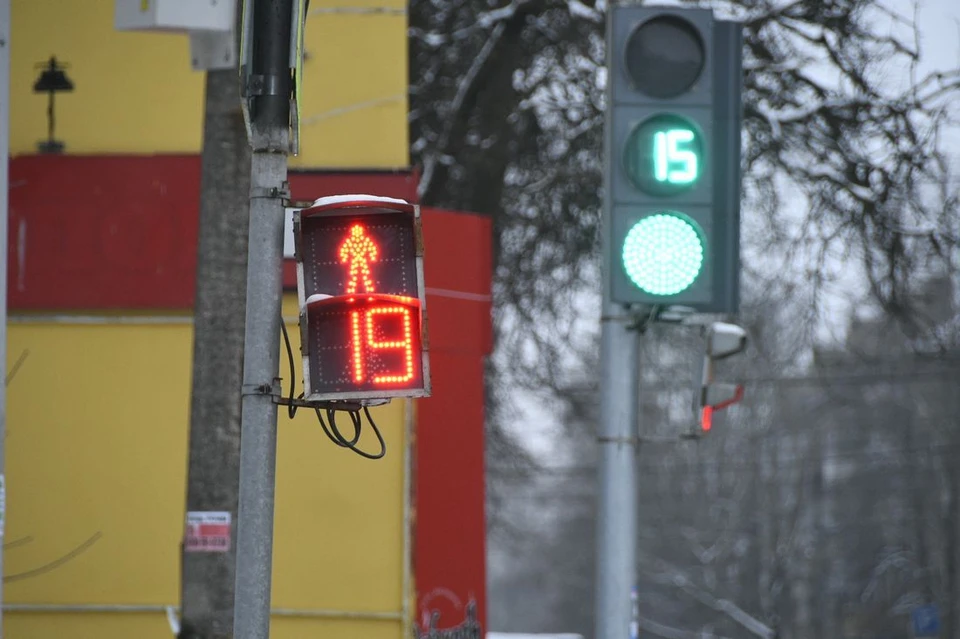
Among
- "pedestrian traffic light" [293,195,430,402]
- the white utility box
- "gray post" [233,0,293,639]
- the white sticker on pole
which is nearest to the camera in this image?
"pedestrian traffic light" [293,195,430,402]

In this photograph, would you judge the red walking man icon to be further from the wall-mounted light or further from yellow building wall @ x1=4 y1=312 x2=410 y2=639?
the wall-mounted light

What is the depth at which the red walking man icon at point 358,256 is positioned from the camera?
4734 millimetres

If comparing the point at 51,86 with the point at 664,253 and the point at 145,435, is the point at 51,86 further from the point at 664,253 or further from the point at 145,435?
the point at 664,253

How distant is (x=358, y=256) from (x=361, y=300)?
0.16m

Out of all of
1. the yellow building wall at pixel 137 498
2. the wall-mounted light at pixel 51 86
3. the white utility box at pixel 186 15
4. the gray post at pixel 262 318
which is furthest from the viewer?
the wall-mounted light at pixel 51 86

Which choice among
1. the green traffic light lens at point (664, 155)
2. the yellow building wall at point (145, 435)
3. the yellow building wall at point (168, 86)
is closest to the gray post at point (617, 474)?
the green traffic light lens at point (664, 155)

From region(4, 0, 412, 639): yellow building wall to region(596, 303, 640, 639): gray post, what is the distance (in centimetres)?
340

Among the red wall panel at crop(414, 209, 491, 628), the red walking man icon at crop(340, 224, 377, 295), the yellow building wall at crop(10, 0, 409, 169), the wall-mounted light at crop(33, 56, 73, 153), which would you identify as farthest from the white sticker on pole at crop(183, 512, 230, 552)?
the wall-mounted light at crop(33, 56, 73, 153)

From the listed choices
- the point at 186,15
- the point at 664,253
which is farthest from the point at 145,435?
the point at 664,253

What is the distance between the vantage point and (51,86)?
10148 millimetres

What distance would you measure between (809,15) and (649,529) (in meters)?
31.9

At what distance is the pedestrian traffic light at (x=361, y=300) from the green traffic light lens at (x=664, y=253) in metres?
1.42

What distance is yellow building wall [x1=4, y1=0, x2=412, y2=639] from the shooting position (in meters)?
9.62

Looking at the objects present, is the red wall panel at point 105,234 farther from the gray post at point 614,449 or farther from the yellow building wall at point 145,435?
the gray post at point 614,449
